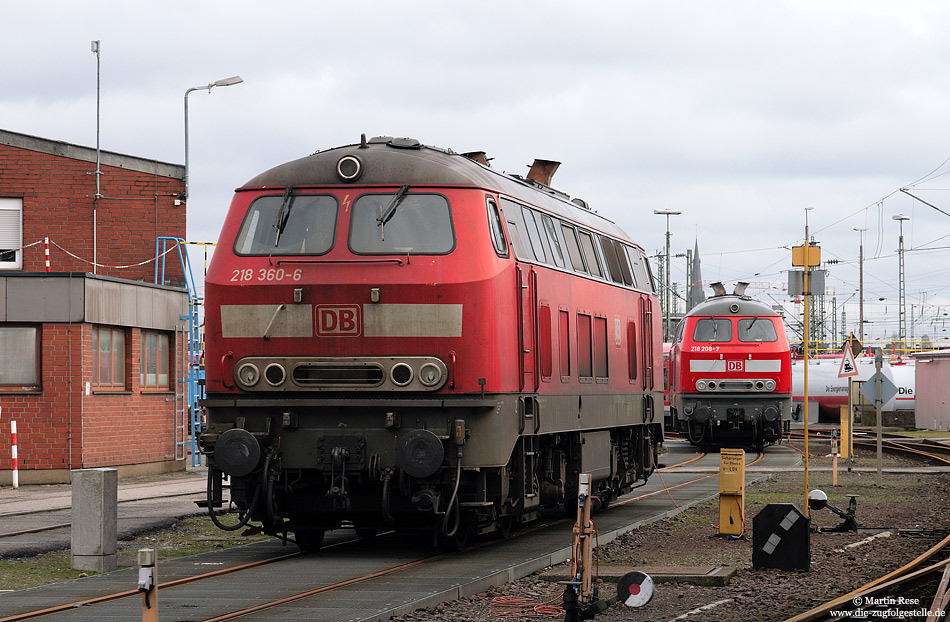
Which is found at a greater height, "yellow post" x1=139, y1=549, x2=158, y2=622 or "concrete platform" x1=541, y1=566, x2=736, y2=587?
"yellow post" x1=139, y1=549, x2=158, y2=622

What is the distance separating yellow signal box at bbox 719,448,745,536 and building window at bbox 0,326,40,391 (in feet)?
44.3

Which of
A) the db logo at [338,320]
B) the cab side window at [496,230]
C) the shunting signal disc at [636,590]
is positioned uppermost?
the cab side window at [496,230]

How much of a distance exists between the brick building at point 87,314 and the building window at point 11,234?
22 mm

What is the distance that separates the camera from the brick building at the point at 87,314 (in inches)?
908

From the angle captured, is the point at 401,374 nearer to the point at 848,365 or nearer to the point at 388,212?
the point at 388,212

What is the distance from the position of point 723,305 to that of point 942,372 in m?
22.1

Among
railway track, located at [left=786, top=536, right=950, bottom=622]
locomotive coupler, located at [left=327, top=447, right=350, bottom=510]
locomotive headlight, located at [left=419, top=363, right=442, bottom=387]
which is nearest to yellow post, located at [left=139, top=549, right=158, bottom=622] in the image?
railway track, located at [left=786, top=536, right=950, bottom=622]

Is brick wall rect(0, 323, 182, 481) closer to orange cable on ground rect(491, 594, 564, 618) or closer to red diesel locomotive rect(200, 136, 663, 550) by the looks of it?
red diesel locomotive rect(200, 136, 663, 550)

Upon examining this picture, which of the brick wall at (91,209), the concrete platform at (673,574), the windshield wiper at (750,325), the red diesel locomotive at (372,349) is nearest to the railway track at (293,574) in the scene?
the red diesel locomotive at (372,349)

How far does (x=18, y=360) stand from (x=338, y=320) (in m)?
13.1

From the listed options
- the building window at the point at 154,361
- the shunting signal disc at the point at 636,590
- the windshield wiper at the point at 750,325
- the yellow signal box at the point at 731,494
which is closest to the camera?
the shunting signal disc at the point at 636,590

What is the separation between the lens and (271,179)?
1273 centimetres

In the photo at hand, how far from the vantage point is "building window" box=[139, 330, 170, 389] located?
84.4 feet

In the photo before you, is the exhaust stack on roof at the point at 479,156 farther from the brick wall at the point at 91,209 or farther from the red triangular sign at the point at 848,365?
the brick wall at the point at 91,209
